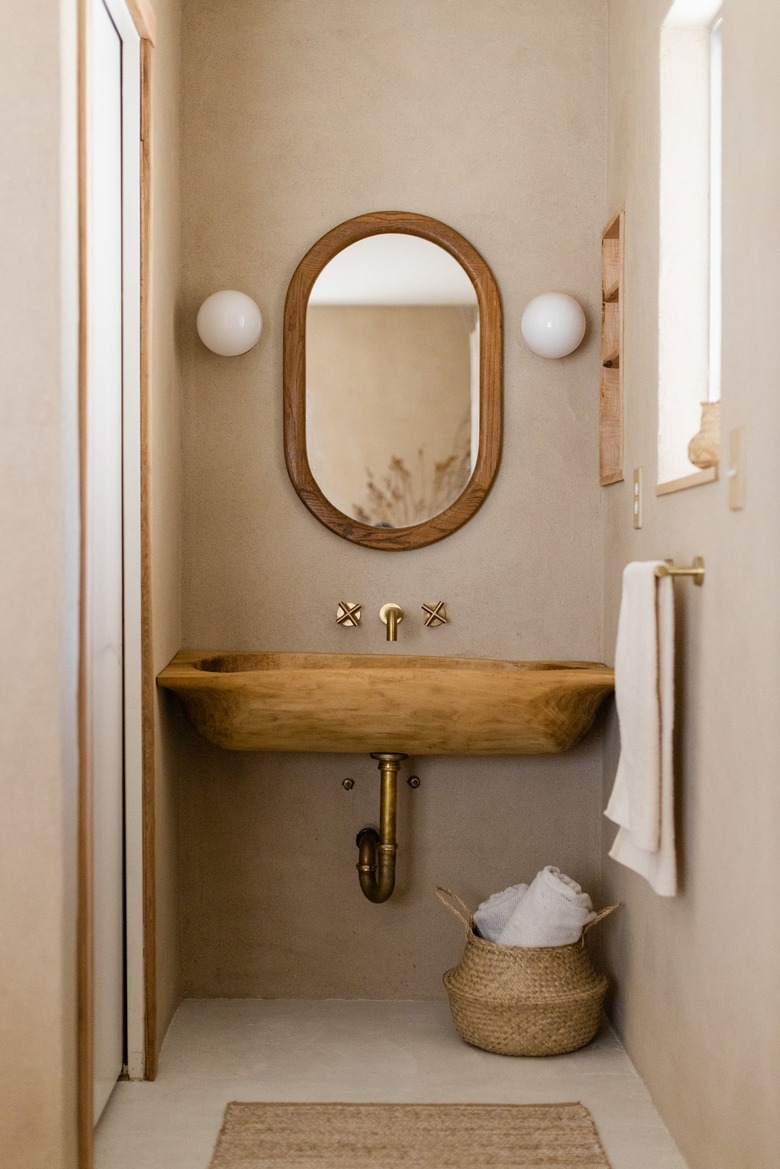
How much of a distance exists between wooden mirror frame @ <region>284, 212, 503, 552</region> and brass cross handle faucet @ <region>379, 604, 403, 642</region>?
6.2 inches

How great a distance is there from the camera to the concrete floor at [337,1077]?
2.16 metres

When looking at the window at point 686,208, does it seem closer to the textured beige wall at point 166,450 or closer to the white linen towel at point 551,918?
the white linen towel at point 551,918

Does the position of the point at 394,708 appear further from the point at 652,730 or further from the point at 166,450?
the point at 166,450

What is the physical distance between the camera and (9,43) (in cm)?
171

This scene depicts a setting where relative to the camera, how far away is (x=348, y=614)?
2914 mm

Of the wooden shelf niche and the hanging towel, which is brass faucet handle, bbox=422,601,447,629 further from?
the hanging towel

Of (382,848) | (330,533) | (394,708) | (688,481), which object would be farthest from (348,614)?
(688,481)

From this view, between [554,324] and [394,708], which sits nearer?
[394,708]

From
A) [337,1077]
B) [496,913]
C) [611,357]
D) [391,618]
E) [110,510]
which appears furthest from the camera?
[391,618]

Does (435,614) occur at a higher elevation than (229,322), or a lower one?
lower

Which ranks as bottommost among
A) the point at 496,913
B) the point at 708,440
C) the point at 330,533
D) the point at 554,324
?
the point at 496,913

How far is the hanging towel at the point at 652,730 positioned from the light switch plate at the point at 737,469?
0.28 metres

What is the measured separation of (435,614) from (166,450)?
2.51 feet

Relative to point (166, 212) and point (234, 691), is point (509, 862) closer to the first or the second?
point (234, 691)
